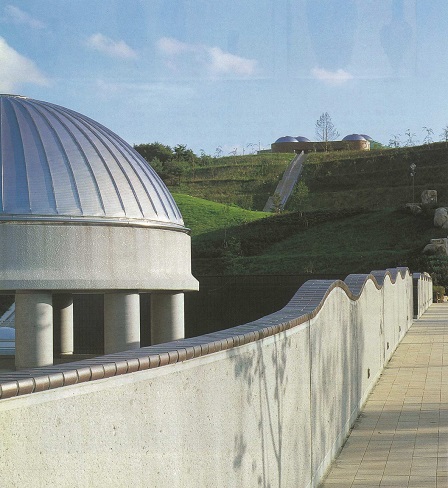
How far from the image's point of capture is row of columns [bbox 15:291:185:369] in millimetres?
16688

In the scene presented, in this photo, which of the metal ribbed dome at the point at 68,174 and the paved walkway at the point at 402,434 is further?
the metal ribbed dome at the point at 68,174

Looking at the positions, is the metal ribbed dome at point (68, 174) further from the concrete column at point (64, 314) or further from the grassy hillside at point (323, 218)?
the grassy hillside at point (323, 218)

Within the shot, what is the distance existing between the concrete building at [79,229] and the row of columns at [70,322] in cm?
2

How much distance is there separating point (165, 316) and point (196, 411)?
51.3 feet

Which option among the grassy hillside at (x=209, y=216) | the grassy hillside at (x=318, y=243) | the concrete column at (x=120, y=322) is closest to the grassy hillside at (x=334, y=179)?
the grassy hillside at (x=209, y=216)

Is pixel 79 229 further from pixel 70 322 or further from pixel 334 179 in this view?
pixel 334 179

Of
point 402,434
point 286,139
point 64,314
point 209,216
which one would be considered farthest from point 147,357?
point 286,139

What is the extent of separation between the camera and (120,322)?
18.5 meters

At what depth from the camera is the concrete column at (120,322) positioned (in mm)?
18312

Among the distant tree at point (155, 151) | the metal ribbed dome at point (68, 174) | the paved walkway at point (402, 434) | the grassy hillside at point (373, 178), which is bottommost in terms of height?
the paved walkway at point (402, 434)

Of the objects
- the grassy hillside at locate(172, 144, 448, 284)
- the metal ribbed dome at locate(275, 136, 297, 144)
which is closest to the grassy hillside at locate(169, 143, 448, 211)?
the grassy hillside at locate(172, 144, 448, 284)

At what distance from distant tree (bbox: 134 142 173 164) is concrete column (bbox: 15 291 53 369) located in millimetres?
101606

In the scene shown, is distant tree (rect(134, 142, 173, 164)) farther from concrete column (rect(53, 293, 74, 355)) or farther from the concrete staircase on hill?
concrete column (rect(53, 293, 74, 355))

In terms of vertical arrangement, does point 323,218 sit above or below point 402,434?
above
